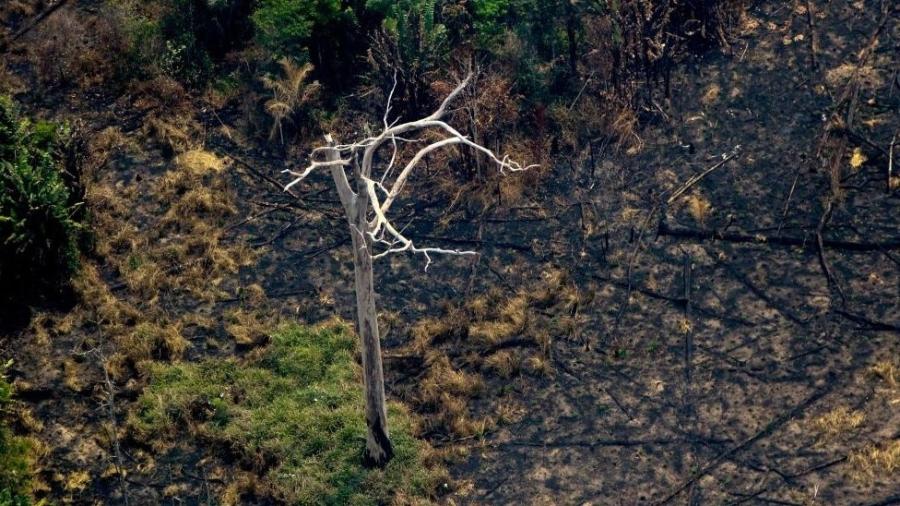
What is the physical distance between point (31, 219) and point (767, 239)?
10743 millimetres

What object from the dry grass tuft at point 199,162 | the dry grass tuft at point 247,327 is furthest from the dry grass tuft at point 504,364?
the dry grass tuft at point 199,162

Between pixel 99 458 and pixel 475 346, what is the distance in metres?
5.38

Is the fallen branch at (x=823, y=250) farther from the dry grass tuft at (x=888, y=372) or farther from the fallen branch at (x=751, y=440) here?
the fallen branch at (x=751, y=440)

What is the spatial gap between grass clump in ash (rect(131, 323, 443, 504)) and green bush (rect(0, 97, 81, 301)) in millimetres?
2408

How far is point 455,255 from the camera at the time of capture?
17422 mm

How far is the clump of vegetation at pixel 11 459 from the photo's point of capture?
1458 centimetres

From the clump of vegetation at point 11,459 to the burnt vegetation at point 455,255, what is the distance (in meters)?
0.05

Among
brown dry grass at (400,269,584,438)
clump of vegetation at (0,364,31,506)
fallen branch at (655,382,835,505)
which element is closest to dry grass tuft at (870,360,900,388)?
fallen branch at (655,382,835,505)

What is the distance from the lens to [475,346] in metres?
16.2

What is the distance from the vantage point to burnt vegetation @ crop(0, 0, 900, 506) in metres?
14.7

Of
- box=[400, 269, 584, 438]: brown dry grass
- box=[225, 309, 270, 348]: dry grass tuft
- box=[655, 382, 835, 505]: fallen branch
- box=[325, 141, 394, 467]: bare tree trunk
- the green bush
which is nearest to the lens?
box=[325, 141, 394, 467]: bare tree trunk

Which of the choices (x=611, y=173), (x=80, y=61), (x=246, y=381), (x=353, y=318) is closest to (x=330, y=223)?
(x=353, y=318)

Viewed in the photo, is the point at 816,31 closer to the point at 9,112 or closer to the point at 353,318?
the point at 353,318

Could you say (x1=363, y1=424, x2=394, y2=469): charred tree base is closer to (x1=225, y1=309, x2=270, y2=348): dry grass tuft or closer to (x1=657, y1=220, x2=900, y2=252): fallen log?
(x1=225, y1=309, x2=270, y2=348): dry grass tuft
